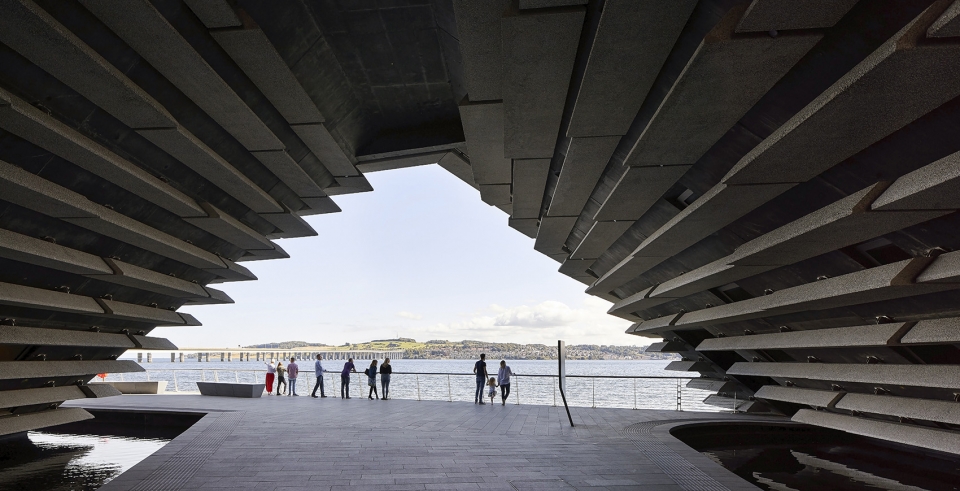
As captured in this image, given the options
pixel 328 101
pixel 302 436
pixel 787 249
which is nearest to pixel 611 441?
pixel 787 249

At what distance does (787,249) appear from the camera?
6.39 metres

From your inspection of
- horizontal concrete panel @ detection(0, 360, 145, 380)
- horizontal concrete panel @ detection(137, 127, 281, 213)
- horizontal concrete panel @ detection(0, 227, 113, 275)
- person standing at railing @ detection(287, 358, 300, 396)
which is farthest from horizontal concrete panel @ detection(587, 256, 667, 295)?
person standing at railing @ detection(287, 358, 300, 396)

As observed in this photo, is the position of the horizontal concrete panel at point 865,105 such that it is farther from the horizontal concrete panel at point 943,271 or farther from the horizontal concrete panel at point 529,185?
the horizontal concrete panel at point 529,185

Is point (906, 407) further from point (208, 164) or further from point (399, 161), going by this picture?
point (208, 164)

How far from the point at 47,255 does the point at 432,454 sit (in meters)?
5.48

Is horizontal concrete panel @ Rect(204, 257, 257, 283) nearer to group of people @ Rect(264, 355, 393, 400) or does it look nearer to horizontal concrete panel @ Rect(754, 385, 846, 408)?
group of people @ Rect(264, 355, 393, 400)

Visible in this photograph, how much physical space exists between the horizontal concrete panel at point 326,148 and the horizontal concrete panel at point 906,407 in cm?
756

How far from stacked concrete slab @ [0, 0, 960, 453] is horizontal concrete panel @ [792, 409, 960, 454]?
5cm

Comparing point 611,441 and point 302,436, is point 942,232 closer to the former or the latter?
point 611,441

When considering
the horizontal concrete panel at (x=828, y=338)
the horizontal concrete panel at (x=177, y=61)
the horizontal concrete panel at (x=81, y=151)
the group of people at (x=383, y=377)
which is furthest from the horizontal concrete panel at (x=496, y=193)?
the group of people at (x=383, y=377)

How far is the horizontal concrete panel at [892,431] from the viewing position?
5.88m

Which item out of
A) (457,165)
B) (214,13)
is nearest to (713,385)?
(457,165)

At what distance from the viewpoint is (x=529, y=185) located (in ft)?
28.5

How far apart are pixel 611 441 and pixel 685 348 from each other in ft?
23.4
